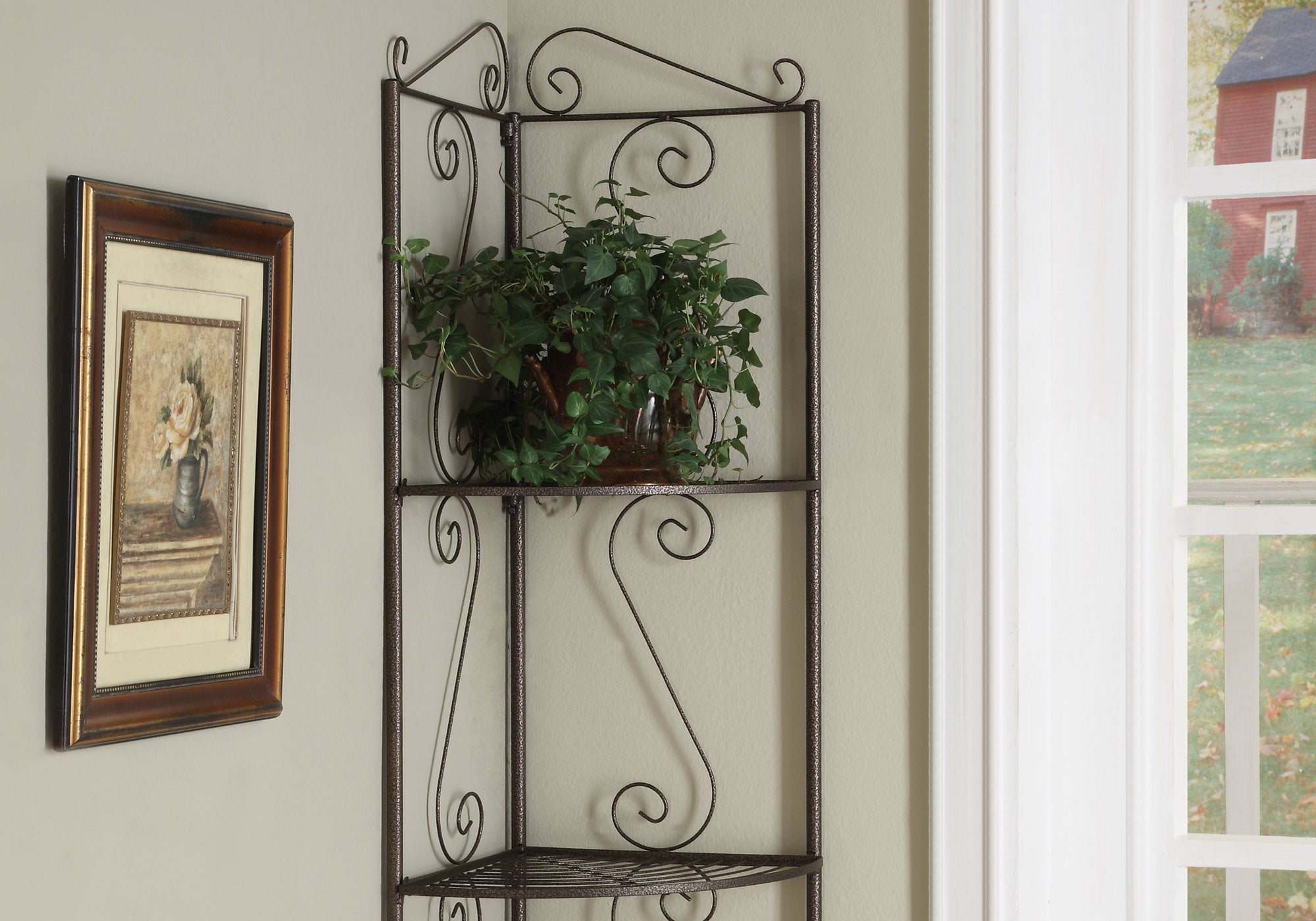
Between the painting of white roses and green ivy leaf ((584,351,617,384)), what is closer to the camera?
the painting of white roses

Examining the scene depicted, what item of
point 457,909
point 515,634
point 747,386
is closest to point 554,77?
point 747,386

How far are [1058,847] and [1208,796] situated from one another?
0.21 m

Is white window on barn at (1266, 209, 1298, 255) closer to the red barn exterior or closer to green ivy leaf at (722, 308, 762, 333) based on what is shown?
the red barn exterior

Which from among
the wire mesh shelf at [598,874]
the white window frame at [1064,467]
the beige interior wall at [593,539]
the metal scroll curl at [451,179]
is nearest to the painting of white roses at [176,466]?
the beige interior wall at [593,539]

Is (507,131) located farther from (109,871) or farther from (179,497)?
(109,871)

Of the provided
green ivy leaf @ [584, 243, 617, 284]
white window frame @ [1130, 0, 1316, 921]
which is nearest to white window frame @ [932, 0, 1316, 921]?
white window frame @ [1130, 0, 1316, 921]

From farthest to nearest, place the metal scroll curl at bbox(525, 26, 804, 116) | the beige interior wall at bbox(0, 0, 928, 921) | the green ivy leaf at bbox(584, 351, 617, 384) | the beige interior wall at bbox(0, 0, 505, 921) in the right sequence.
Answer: the metal scroll curl at bbox(525, 26, 804, 116), the green ivy leaf at bbox(584, 351, 617, 384), the beige interior wall at bbox(0, 0, 928, 921), the beige interior wall at bbox(0, 0, 505, 921)

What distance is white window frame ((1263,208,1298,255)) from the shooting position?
162 cm

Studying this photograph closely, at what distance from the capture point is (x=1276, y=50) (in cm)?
161

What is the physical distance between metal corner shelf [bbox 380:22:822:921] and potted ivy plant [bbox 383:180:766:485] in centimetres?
4

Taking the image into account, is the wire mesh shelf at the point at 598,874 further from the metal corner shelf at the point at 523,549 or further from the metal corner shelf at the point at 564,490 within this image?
the metal corner shelf at the point at 564,490

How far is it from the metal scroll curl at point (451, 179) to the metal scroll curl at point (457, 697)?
0.17ft

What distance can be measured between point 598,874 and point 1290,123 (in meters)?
1.30

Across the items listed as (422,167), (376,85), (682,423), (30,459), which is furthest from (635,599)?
(30,459)
